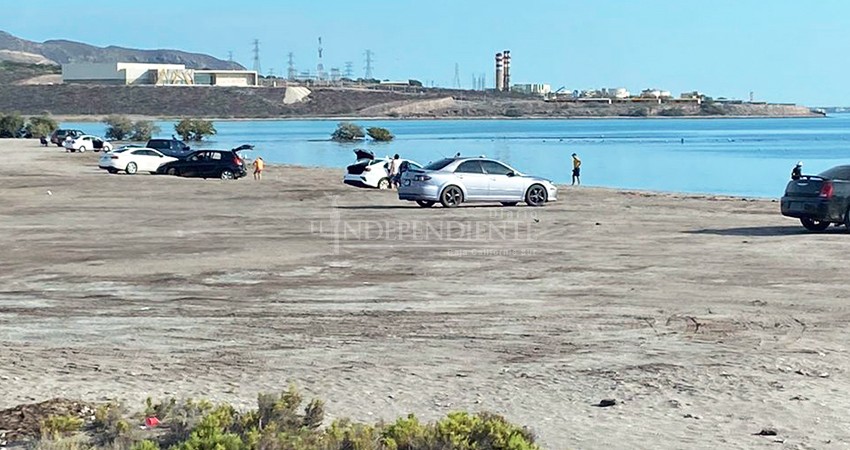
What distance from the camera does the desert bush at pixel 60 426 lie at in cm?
827

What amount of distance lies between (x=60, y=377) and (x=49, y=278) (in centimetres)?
768

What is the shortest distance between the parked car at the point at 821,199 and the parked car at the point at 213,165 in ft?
93.4

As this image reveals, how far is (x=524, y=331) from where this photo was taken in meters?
13.2

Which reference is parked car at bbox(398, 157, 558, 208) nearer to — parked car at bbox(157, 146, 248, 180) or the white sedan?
parked car at bbox(157, 146, 248, 180)

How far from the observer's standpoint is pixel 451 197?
32.6 meters

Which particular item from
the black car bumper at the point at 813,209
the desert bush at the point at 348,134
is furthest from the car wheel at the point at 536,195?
the desert bush at the point at 348,134

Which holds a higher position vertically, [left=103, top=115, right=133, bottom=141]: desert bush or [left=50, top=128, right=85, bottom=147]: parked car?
[left=50, top=128, right=85, bottom=147]: parked car

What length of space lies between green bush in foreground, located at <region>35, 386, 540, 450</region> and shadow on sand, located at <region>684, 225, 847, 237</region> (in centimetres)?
1709

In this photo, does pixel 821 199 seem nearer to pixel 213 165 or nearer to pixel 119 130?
pixel 213 165

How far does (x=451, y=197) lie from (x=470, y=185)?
2.06 feet

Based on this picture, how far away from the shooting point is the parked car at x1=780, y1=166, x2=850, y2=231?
23922 millimetres

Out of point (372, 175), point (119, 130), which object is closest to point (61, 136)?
point (119, 130)

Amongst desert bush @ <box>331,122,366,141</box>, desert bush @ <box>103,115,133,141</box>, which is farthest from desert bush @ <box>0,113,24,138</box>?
desert bush @ <box>331,122,366,141</box>

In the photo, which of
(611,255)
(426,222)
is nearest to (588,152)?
(426,222)
